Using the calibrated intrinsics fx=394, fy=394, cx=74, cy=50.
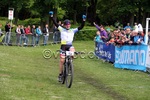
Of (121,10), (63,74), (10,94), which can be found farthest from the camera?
(121,10)

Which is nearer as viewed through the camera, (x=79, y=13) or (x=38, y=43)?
(x=38, y=43)

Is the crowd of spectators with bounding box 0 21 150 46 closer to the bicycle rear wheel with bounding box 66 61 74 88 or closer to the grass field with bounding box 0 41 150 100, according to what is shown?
the grass field with bounding box 0 41 150 100

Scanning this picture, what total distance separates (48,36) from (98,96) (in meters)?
25.1

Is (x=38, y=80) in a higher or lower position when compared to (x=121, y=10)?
lower

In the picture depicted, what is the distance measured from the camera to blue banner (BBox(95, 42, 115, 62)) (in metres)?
21.3

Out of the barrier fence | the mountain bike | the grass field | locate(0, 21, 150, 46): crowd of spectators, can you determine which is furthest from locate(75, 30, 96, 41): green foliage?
the mountain bike

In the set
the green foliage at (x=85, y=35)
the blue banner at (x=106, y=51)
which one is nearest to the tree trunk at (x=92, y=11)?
the green foliage at (x=85, y=35)

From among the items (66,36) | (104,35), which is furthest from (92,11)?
(66,36)

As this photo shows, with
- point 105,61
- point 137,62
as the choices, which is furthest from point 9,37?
point 137,62

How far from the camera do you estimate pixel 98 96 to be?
1095 centimetres

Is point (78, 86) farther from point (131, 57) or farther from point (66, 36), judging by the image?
point (131, 57)

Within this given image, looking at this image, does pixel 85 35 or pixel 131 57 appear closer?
pixel 131 57

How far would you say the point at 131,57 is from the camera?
60.8 ft

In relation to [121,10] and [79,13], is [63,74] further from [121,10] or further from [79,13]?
[79,13]
